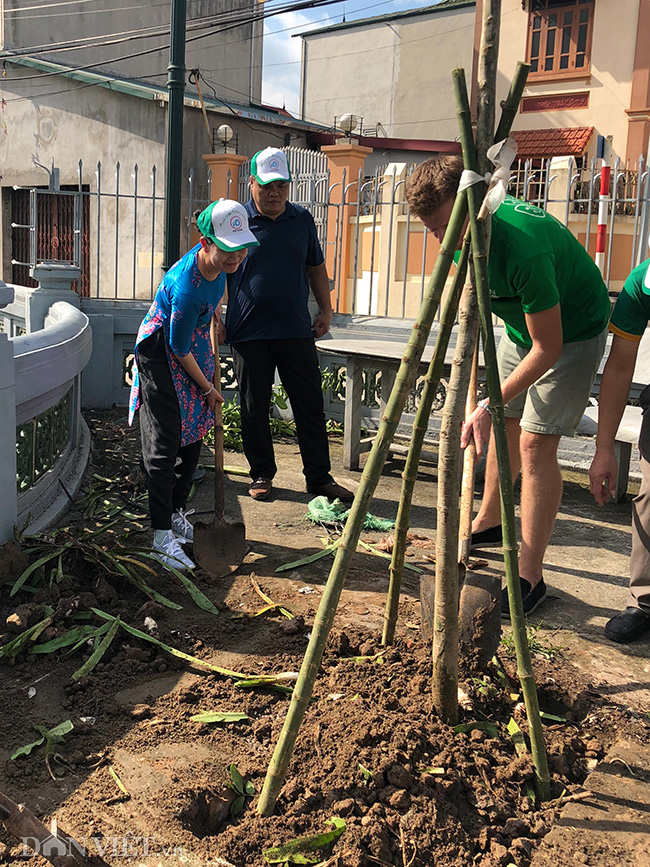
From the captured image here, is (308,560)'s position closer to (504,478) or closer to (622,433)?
(504,478)

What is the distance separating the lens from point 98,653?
10.1 ft

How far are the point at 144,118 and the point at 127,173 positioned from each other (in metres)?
1.20

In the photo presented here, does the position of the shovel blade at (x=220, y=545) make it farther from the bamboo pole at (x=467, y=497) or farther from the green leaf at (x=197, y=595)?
the bamboo pole at (x=467, y=497)

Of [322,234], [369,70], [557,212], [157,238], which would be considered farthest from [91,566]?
[369,70]

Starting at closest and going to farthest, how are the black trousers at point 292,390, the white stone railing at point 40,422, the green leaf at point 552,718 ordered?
1. the green leaf at point 552,718
2. the white stone railing at point 40,422
3. the black trousers at point 292,390

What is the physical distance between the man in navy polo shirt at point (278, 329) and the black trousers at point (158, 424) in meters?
1.19

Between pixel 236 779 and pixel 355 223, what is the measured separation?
8953 millimetres

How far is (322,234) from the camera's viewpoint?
10602mm

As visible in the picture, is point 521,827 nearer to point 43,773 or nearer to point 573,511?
point 43,773

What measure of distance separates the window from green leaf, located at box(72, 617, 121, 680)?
77.1 ft

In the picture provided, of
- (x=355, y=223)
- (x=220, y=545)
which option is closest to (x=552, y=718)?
(x=220, y=545)

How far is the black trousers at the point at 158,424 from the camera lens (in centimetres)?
407

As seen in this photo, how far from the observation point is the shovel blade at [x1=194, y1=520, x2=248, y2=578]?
4.08 meters

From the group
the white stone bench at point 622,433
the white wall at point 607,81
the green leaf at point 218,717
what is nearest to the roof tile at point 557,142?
the white wall at point 607,81
